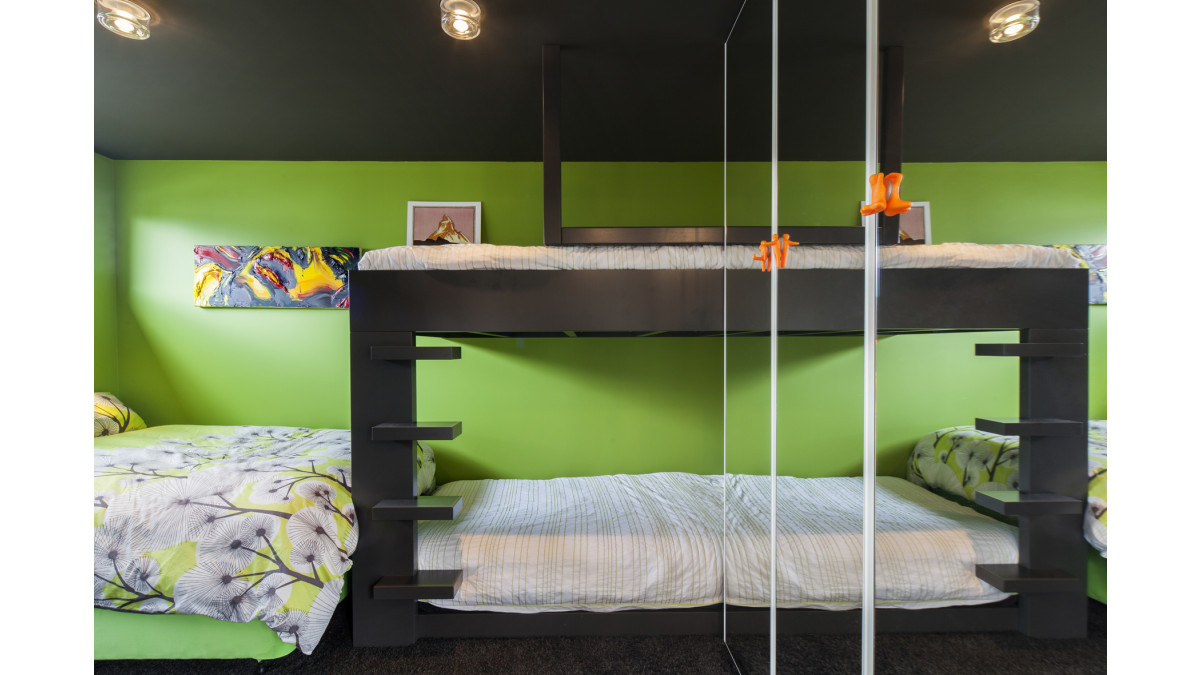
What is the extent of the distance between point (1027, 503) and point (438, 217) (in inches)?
120

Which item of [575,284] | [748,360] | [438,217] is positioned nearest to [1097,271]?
[748,360]

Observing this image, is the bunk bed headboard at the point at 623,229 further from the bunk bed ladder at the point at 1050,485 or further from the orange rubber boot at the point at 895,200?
the bunk bed ladder at the point at 1050,485

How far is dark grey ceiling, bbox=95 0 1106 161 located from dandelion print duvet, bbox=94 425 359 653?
5.11 feet

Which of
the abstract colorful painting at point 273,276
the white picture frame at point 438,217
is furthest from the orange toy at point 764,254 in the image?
the abstract colorful painting at point 273,276

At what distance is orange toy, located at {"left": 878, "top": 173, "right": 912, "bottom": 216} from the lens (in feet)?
2.14

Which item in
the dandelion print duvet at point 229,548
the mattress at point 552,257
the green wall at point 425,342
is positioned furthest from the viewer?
the green wall at point 425,342

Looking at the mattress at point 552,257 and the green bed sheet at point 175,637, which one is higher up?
the mattress at point 552,257

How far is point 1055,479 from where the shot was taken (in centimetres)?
41

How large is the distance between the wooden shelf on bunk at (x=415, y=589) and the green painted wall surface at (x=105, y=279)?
269 centimetres

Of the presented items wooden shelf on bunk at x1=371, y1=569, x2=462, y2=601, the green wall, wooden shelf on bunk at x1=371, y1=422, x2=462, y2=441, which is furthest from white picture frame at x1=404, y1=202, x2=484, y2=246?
wooden shelf on bunk at x1=371, y1=569, x2=462, y2=601

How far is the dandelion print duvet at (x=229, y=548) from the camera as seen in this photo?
1.49 meters

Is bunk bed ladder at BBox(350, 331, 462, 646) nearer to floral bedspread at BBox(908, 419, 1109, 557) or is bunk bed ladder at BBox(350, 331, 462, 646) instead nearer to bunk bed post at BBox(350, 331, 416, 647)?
bunk bed post at BBox(350, 331, 416, 647)
